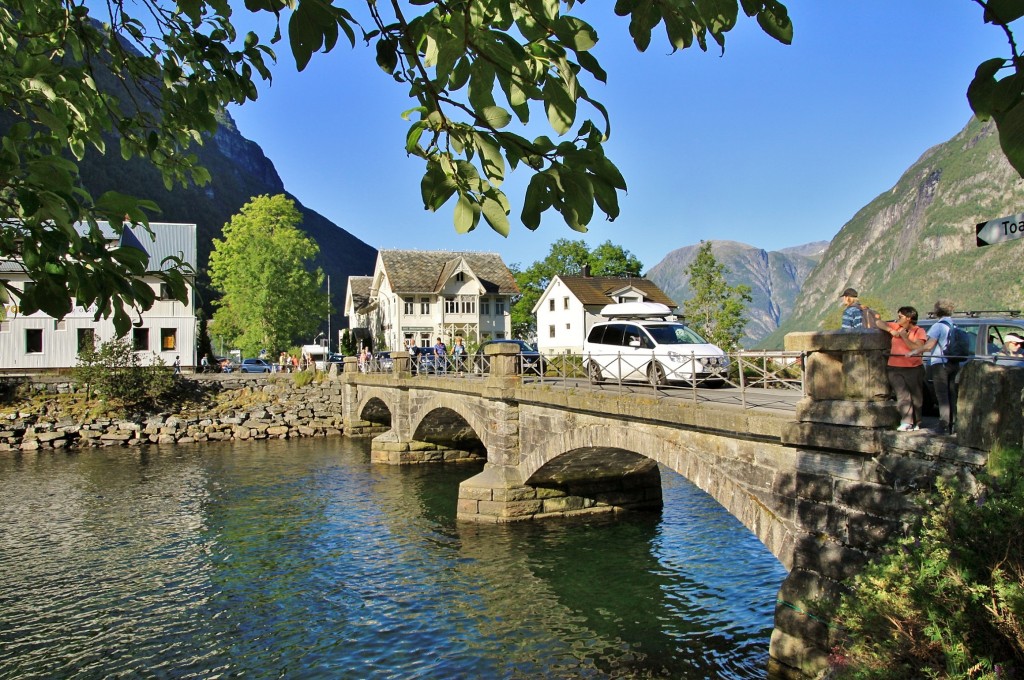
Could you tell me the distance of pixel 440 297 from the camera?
6719 centimetres

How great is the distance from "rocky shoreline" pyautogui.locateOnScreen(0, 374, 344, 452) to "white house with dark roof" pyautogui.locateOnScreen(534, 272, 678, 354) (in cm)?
2574

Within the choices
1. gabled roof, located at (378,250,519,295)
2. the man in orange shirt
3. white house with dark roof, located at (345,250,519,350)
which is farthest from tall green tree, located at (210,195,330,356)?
the man in orange shirt

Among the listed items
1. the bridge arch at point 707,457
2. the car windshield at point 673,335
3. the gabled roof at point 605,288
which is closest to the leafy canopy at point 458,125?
the bridge arch at point 707,457

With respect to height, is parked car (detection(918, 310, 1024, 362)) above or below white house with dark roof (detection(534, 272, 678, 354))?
below

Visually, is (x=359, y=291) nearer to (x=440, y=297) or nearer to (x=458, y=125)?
(x=440, y=297)

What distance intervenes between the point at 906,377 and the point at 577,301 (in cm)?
5884

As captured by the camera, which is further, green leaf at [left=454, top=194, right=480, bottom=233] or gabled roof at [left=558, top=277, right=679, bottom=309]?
gabled roof at [left=558, top=277, right=679, bottom=309]

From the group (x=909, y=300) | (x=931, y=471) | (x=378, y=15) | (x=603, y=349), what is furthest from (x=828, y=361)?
(x=909, y=300)

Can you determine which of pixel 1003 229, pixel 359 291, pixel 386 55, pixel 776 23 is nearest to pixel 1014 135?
pixel 776 23

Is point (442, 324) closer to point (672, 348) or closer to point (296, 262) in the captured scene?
point (296, 262)

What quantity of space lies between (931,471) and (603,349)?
1267cm

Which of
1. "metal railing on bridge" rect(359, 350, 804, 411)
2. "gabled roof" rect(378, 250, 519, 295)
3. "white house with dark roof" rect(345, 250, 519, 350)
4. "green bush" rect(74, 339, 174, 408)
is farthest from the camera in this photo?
"gabled roof" rect(378, 250, 519, 295)

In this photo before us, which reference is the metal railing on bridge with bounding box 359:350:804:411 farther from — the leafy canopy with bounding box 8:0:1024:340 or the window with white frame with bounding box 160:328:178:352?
the window with white frame with bounding box 160:328:178:352

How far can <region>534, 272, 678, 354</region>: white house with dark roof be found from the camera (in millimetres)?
66062
